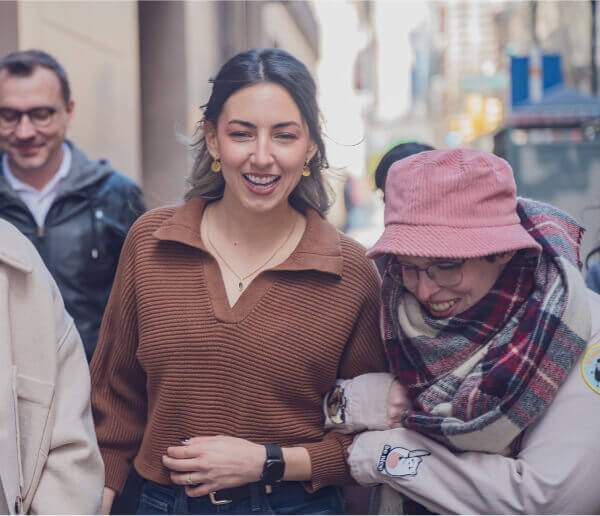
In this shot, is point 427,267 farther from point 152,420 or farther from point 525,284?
point 152,420

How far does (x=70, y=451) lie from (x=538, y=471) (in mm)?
1132

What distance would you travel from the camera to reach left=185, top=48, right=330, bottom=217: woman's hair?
2084mm

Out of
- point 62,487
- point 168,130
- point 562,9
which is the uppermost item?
point 562,9

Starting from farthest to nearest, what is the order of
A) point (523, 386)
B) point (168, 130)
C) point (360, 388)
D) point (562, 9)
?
point (562, 9) → point (168, 130) → point (360, 388) → point (523, 386)

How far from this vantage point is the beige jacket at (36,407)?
167 cm

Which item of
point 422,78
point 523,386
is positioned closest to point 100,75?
point 523,386

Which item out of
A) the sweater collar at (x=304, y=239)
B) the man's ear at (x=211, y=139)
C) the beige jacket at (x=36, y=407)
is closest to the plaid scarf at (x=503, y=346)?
the sweater collar at (x=304, y=239)

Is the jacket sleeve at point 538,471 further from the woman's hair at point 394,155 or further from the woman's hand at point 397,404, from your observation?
the woman's hair at point 394,155

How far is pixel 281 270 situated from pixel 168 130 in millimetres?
5300

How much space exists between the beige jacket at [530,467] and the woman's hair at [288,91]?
0.84 m

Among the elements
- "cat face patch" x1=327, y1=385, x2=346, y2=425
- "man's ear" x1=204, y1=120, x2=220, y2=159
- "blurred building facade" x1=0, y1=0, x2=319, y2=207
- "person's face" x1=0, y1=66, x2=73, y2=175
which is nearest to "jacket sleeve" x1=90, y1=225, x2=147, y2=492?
"man's ear" x1=204, y1=120, x2=220, y2=159

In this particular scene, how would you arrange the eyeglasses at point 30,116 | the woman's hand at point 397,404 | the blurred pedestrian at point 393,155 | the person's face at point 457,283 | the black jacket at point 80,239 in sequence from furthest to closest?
the black jacket at point 80,239, the eyeglasses at point 30,116, the blurred pedestrian at point 393,155, the woman's hand at point 397,404, the person's face at point 457,283

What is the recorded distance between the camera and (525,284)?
5.70ft

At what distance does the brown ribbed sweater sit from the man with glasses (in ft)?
3.46
